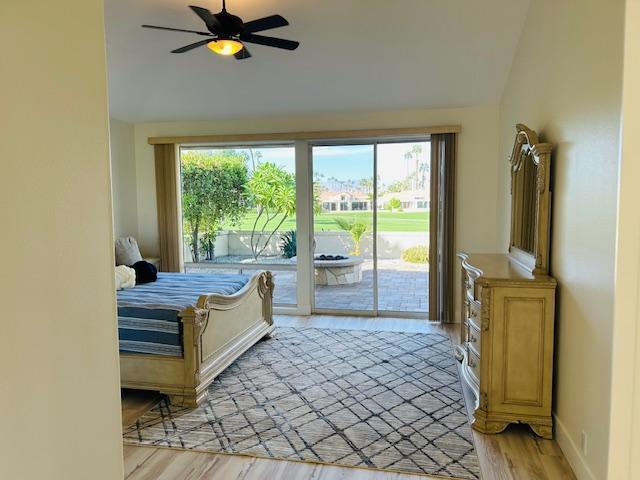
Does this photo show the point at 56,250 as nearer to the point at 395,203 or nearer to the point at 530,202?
the point at 530,202

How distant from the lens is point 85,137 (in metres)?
1.36

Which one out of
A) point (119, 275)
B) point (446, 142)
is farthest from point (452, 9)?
point (119, 275)

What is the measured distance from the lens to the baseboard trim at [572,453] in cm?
234

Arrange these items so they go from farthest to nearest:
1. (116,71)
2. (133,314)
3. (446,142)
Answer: (446,142) < (116,71) < (133,314)

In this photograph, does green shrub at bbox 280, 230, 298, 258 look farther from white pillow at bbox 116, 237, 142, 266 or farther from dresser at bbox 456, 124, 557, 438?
dresser at bbox 456, 124, 557, 438

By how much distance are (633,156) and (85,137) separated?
6.88ft

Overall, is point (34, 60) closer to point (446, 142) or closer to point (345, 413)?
point (345, 413)

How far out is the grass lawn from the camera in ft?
18.9

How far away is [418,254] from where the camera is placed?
19.0ft

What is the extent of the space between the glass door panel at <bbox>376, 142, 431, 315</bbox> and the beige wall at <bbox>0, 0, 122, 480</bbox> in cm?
463

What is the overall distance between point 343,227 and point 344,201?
0.34m

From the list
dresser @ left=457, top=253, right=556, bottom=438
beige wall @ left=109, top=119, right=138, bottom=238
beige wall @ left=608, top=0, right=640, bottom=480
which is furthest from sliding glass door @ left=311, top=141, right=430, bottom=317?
beige wall @ left=608, top=0, right=640, bottom=480

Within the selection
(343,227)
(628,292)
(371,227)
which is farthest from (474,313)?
(343,227)

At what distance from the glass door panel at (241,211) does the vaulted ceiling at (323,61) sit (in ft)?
2.07
